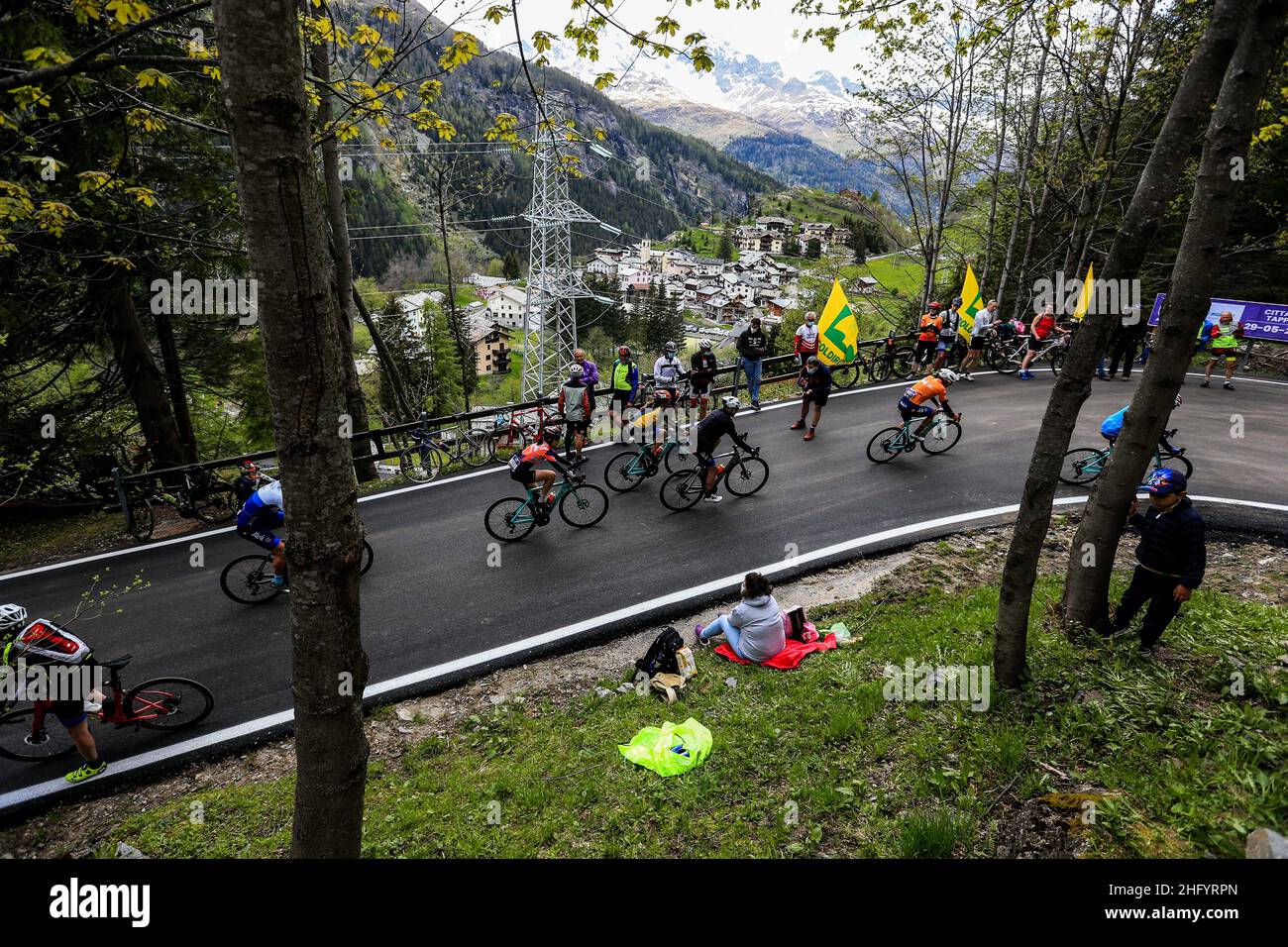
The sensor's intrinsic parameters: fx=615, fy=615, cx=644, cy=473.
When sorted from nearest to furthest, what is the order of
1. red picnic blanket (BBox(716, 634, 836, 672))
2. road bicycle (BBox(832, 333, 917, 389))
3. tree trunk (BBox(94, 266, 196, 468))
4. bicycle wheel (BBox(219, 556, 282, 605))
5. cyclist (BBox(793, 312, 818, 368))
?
red picnic blanket (BBox(716, 634, 836, 672)), bicycle wheel (BBox(219, 556, 282, 605)), tree trunk (BBox(94, 266, 196, 468)), cyclist (BBox(793, 312, 818, 368)), road bicycle (BBox(832, 333, 917, 389))

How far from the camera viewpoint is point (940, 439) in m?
12.9

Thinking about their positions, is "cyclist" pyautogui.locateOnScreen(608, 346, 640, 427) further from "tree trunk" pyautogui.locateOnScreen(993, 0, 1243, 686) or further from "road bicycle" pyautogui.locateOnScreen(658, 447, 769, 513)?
"tree trunk" pyautogui.locateOnScreen(993, 0, 1243, 686)

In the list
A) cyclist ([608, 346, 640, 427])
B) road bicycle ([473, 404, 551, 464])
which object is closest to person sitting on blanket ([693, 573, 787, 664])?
cyclist ([608, 346, 640, 427])

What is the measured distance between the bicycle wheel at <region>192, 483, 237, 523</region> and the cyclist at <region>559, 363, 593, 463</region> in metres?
6.70

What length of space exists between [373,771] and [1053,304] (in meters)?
22.5

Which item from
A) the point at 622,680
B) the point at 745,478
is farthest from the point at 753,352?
the point at 622,680


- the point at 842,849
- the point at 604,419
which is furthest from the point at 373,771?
the point at 604,419

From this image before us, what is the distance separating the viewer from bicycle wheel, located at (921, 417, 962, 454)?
12.7m

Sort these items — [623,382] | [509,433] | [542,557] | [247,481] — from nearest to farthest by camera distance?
1. [542,557]
2. [247,481]
3. [623,382]
4. [509,433]

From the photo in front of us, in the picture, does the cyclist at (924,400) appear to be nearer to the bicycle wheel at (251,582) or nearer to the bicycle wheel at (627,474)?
the bicycle wheel at (627,474)

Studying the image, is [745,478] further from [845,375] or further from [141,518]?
[141,518]

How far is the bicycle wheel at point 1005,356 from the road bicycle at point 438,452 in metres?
15.1

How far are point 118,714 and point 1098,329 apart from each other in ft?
33.2
